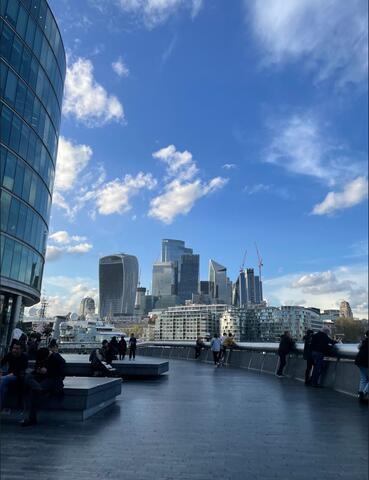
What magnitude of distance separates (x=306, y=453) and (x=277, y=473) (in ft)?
3.12

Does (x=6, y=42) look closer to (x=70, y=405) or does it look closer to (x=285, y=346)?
(x=285, y=346)

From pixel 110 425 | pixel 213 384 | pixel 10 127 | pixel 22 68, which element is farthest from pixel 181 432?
pixel 22 68

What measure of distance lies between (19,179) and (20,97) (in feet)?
19.6

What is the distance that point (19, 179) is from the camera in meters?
30.4

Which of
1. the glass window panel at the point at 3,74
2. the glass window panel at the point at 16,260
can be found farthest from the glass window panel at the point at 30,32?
the glass window panel at the point at 16,260

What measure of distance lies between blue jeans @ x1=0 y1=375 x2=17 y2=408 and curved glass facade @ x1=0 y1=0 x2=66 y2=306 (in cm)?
2288

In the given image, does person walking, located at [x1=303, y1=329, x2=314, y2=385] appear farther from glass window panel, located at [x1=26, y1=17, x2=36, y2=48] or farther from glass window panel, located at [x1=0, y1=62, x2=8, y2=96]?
glass window panel, located at [x1=26, y1=17, x2=36, y2=48]

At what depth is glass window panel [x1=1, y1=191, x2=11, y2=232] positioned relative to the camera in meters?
28.6

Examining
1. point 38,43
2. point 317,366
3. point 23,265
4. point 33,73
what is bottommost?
point 317,366

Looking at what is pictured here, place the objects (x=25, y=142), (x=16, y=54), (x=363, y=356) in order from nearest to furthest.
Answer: (x=363, y=356) < (x=16, y=54) < (x=25, y=142)

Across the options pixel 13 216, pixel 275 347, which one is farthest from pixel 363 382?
pixel 13 216

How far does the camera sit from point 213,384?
13.4 meters

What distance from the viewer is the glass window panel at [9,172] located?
2877cm

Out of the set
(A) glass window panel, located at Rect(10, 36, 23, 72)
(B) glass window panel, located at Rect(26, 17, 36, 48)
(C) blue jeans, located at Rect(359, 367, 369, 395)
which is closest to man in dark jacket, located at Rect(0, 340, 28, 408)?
(C) blue jeans, located at Rect(359, 367, 369, 395)
